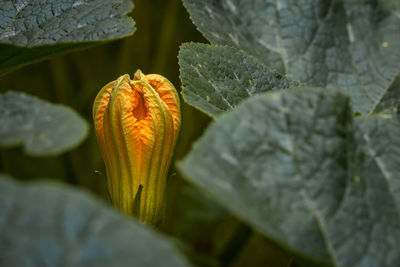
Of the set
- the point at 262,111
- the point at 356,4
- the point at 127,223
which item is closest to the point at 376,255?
the point at 262,111

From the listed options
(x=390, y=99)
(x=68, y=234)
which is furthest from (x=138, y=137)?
(x=390, y=99)

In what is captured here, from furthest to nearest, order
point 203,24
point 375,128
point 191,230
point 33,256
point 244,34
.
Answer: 1. point 191,230
2. point 244,34
3. point 203,24
4. point 375,128
5. point 33,256

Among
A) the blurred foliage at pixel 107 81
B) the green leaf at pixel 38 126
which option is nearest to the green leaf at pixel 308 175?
the green leaf at pixel 38 126

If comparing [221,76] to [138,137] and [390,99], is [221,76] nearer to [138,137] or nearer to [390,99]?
[138,137]

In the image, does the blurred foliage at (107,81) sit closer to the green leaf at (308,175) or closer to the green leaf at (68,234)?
the green leaf at (308,175)

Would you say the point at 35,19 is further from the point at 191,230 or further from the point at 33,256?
the point at 191,230

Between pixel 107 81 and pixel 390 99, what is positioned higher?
pixel 390 99
